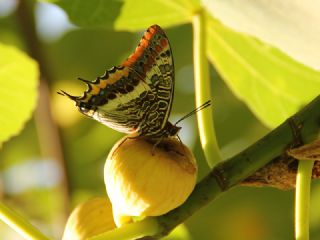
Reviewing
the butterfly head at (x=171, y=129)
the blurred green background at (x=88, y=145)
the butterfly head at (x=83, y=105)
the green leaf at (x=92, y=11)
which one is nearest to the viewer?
the butterfly head at (x=83, y=105)

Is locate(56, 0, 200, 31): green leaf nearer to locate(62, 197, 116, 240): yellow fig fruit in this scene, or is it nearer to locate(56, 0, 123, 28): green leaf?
locate(56, 0, 123, 28): green leaf

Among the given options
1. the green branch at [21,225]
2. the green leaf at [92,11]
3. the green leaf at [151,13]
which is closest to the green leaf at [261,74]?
the green leaf at [151,13]

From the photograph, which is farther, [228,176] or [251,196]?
[251,196]

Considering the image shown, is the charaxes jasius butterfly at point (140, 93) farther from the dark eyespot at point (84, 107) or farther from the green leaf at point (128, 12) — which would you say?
the green leaf at point (128, 12)

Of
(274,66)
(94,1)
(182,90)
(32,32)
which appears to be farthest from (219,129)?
(94,1)

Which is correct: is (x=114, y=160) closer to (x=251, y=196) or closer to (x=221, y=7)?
(x=221, y=7)

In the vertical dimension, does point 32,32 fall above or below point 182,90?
above
